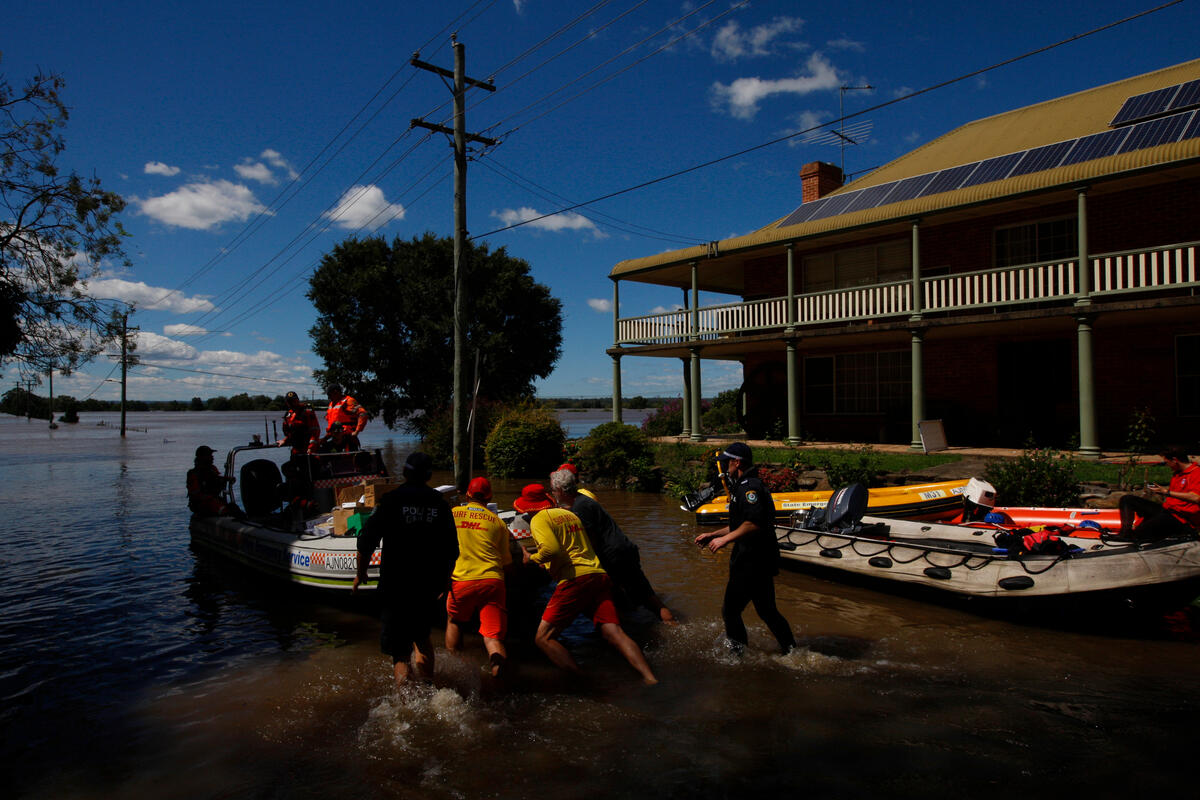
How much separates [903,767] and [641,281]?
19.9 metres

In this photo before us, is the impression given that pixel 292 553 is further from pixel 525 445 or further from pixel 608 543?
pixel 525 445

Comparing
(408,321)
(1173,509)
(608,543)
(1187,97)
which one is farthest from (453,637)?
(408,321)

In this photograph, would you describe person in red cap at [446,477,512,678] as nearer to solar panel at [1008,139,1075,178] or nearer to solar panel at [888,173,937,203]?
solar panel at [1008,139,1075,178]

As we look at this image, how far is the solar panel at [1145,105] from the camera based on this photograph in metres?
16.6

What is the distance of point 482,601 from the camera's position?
6258 mm

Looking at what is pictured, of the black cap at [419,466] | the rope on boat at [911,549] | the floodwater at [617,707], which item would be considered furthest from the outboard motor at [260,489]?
the rope on boat at [911,549]

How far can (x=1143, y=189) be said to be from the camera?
15383mm

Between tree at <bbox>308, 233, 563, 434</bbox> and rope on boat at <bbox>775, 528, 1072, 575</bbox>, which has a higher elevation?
tree at <bbox>308, 233, 563, 434</bbox>

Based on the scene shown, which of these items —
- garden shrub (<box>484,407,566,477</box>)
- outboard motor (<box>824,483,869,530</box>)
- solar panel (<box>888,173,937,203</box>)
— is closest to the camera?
outboard motor (<box>824,483,869,530</box>)

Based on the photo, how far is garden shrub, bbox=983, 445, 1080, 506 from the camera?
11.9 metres

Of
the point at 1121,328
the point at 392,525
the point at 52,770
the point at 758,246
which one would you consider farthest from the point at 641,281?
the point at 52,770

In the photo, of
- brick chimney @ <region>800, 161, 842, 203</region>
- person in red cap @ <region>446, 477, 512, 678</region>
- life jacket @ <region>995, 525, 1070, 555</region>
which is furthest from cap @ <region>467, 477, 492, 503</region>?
brick chimney @ <region>800, 161, 842, 203</region>

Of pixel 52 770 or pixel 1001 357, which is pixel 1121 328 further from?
pixel 52 770

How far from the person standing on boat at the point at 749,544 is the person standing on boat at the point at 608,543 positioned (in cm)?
120
